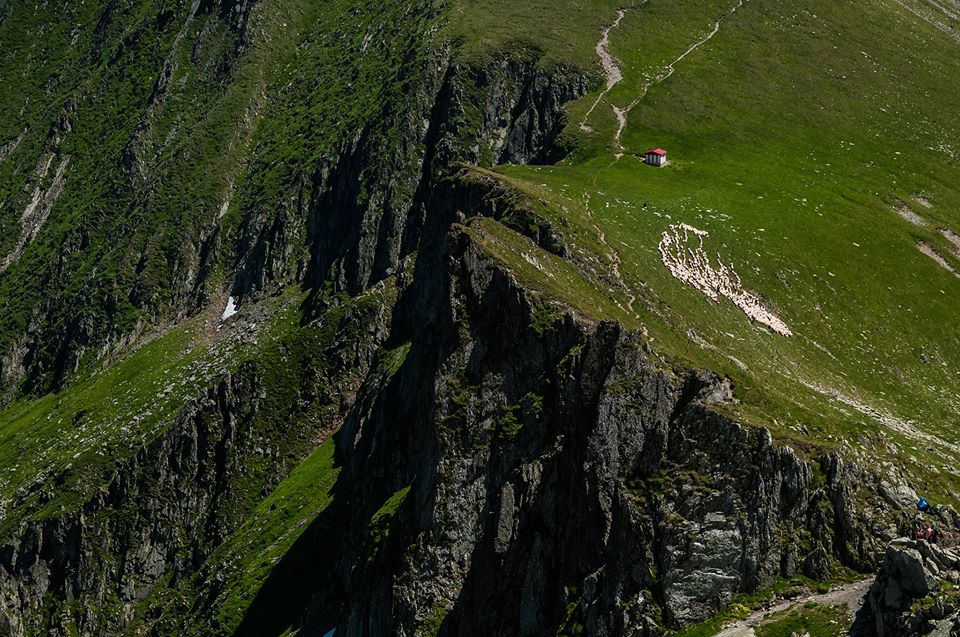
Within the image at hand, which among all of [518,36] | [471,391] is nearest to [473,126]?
[518,36]

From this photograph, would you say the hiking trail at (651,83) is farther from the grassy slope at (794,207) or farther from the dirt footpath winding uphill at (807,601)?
the dirt footpath winding uphill at (807,601)

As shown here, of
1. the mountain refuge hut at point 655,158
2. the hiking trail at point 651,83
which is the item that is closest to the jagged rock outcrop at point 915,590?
the mountain refuge hut at point 655,158

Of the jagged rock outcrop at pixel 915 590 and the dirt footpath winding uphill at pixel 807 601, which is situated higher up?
the jagged rock outcrop at pixel 915 590

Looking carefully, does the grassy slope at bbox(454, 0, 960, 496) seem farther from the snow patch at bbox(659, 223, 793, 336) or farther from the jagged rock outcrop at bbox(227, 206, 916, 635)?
the jagged rock outcrop at bbox(227, 206, 916, 635)

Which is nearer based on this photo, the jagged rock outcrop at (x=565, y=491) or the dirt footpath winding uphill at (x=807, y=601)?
the dirt footpath winding uphill at (x=807, y=601)

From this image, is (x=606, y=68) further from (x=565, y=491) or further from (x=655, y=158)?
(x=565, y=491)

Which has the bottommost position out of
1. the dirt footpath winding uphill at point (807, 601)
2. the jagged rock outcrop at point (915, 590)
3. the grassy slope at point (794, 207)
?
the grassy slope at point (794, 207)

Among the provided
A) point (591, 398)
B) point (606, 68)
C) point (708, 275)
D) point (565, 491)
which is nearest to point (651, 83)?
point (606, 68)
